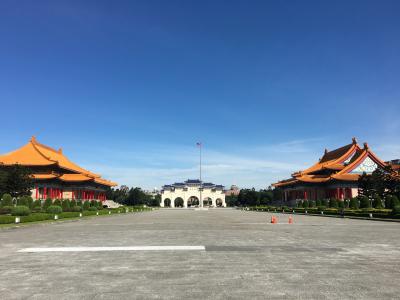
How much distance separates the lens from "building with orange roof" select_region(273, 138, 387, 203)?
68188 mm

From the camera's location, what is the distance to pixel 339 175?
6725cm

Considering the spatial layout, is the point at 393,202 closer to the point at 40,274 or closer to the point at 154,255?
the point at 154,255

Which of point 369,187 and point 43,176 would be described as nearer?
point 369,187

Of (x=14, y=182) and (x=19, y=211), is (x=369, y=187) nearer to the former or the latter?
(x=19, y=211)

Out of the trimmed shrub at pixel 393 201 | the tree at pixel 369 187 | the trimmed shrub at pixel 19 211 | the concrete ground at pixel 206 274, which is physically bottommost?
the concrete ground at pixel 206 274

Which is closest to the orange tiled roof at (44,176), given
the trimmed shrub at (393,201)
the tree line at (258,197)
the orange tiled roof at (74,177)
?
the orange tiled roof at (74,177)

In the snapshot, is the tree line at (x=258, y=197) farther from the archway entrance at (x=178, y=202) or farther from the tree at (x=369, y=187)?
the tree at (x=369, y=187)

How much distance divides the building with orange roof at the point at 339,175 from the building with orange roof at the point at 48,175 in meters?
43.9

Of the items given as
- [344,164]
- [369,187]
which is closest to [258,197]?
[344,164]

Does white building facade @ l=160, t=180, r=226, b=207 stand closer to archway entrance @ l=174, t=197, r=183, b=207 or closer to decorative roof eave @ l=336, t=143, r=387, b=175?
archway entrance @ l=174, t=197, r=183, b=207

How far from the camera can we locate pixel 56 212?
35.2m

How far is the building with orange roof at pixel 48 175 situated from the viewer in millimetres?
66000

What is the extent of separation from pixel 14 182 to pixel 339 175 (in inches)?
2100

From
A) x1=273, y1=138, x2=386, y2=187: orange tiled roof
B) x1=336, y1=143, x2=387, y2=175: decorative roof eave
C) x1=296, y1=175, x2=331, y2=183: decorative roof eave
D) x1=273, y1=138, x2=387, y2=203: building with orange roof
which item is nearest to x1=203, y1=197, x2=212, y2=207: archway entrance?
x1=273, y1=138, x2=387, y2=203: building with orange roof
